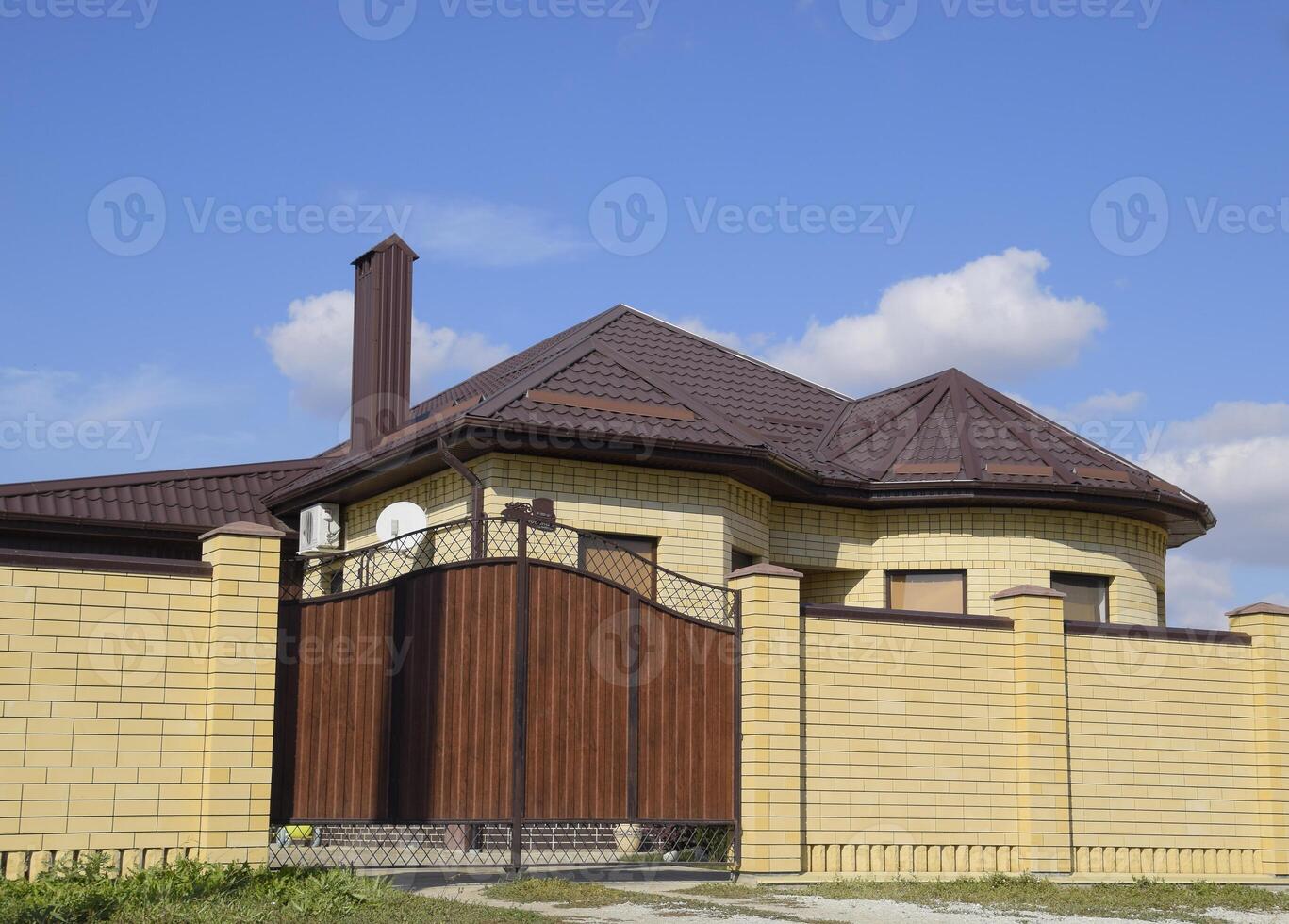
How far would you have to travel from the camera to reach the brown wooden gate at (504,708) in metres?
9.89

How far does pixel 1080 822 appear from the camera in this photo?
1210 centimetres

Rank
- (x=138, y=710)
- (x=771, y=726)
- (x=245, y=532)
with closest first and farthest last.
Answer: (x=138, y=710)
(x=245, y=532)
(x=771, y=726)

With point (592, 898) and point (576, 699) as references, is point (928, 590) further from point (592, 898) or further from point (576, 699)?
point (592, 898)

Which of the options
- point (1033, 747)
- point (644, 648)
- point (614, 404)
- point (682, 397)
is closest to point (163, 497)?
point (614, 404)

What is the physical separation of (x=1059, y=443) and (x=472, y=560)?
8.15m

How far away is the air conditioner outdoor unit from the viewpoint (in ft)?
50.4

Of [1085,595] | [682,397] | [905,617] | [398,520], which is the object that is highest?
[682,397]

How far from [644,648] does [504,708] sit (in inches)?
47.2

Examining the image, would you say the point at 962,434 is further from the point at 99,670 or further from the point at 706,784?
the point at 99,670

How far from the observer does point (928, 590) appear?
15719 millimetres

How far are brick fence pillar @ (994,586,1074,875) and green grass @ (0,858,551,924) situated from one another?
5.20 metres

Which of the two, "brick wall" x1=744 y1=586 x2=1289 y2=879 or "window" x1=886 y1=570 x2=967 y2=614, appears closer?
"brick wall" x1=744 y1=586 x2=1289 y2=879

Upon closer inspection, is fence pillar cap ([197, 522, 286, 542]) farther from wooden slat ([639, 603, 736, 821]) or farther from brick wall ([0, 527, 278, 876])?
wooden slat ([639, 603, 736, 821])

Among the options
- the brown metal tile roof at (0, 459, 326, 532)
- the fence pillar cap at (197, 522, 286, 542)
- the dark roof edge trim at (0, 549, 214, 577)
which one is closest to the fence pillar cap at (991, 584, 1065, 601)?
the fence pillar cap at (197, 522, 286, 542)
